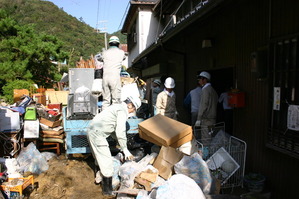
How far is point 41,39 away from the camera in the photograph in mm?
17656

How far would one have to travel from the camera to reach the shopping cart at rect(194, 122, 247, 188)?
3926mm

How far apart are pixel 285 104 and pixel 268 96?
12.0 inches

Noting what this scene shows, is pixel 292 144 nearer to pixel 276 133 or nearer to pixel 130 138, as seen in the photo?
pixel 276 133

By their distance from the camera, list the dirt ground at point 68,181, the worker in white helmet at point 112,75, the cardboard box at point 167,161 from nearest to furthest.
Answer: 1. the cardboard box at point 167,161
2. the dirt ground at point 68,181
3. the worker in white helmet at point 112,75

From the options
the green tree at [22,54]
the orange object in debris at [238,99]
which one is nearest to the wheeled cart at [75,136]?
the orange object in debris at [238,99]

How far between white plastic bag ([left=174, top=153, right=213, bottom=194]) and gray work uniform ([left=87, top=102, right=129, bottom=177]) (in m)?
1.06

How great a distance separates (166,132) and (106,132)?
3.65 feet

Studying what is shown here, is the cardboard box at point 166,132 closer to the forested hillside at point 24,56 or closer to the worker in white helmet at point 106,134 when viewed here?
the worker in white helmet at point 106,134

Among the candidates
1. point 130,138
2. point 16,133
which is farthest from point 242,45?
point 16,133

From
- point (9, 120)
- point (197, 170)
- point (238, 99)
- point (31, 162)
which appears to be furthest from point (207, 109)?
point (9, 120)

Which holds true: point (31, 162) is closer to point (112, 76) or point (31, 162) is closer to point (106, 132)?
point (106, 132)

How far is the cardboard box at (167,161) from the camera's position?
4.07 meters

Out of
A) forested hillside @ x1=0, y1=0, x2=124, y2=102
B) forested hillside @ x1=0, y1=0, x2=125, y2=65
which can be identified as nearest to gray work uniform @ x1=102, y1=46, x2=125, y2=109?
forested hillside @ x1=0, y1=0, x2=124, y2=102

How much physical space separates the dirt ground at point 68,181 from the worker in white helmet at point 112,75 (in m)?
1.47
